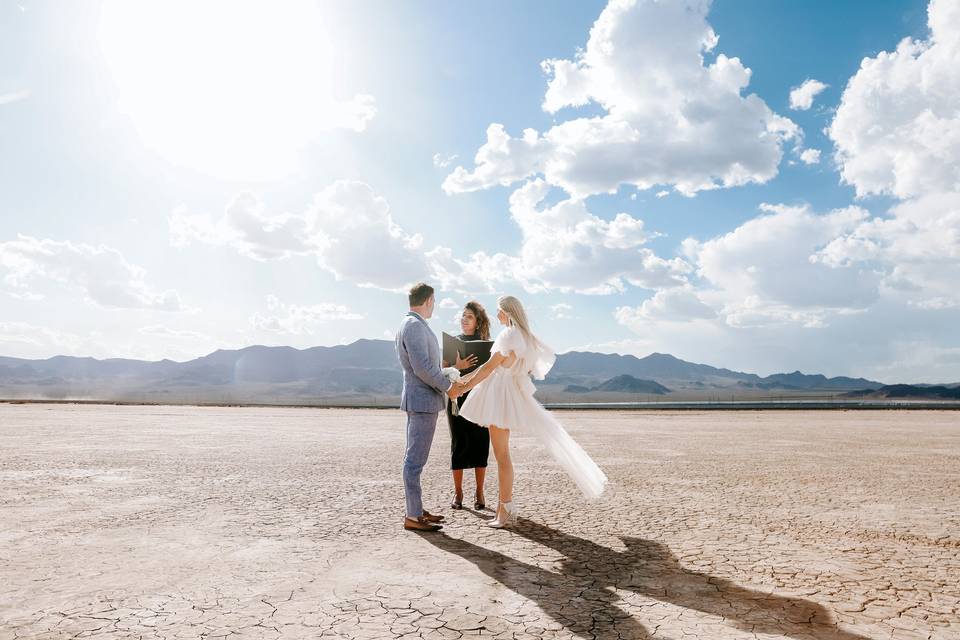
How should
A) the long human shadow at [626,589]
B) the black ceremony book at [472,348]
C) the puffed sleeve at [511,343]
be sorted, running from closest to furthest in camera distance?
the long human shadow at [626,589], the puffed sleeve at [511,343], the black ceremony book at [472,348]

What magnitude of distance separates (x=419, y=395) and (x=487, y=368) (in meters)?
0.71

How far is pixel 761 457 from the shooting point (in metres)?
12.0

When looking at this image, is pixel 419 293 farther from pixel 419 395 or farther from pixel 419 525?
pixel 419 525

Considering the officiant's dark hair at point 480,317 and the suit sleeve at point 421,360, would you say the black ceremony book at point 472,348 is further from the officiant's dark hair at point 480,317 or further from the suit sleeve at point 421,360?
the suit sleeve at point 421,360

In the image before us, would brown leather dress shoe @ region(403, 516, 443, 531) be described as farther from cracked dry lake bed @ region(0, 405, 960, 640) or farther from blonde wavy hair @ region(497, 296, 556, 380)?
blonde wavy hair @ region(497, 296, 556, 380)

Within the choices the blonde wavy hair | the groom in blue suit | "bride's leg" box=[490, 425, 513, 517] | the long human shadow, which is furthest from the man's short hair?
the long human shadow

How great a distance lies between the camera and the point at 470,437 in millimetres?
6809

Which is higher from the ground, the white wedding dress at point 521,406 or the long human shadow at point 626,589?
the white wedding dress at point 521,406

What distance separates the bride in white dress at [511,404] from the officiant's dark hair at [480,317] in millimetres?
555

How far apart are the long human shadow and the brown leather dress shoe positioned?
1.29 feet

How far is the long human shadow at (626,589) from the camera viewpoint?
11.3ft

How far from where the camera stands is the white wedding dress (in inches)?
233

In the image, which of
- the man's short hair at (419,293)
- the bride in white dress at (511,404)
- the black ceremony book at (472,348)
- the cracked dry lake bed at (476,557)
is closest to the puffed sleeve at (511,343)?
the bride in white dress at (511,404)

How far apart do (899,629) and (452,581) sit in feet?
8.82
